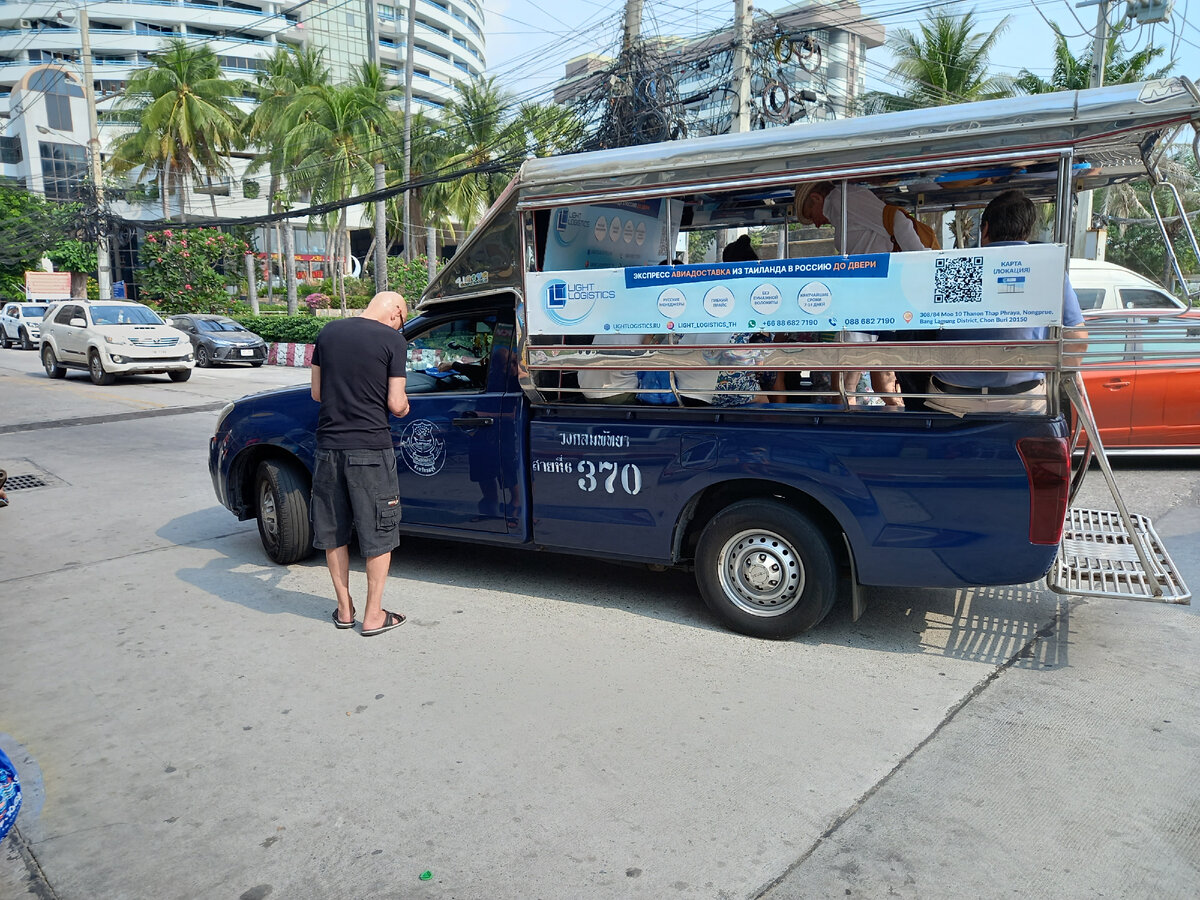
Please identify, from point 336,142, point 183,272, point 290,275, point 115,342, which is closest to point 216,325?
point 115,342

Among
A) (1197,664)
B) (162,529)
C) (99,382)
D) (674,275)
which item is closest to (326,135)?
(99,382)

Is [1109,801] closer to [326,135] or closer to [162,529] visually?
[162,529]

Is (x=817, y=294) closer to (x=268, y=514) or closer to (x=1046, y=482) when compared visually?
(x=1046, y=482)

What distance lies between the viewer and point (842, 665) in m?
4.37

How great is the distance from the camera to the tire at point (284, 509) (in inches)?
236

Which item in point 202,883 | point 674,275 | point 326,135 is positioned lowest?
point 202,883

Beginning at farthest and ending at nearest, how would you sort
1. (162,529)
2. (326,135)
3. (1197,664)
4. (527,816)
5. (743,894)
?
1. (326,135)
2. (162,529)
3. (1197,664)
4. (527,816)
5. (743,894)

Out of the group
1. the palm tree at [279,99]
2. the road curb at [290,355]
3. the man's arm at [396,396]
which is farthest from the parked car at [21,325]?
the man's arm at [396,396]

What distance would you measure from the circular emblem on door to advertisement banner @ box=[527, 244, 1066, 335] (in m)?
0.95

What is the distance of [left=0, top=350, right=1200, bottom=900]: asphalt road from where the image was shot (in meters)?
2.84

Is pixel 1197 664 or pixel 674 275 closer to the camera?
pixel 1197 664

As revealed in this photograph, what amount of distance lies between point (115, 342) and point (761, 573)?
1752 centimetres

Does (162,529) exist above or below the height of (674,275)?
below

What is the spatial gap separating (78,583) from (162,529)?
1.42 metres
